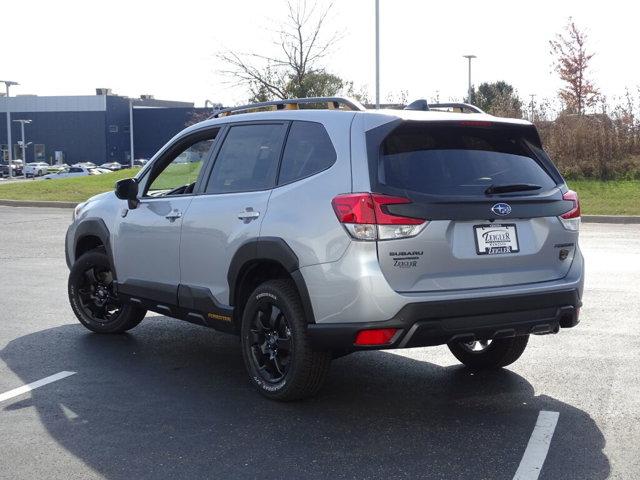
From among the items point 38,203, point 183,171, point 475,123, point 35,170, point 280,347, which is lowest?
point 38,203

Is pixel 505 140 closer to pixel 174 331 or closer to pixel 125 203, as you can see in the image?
→ pixel 125 203

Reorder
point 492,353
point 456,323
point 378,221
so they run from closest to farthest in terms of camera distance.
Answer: point 378,221, point 456,323, point 492,353

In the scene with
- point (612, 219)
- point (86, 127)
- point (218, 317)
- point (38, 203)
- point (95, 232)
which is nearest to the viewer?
point (218, 317)

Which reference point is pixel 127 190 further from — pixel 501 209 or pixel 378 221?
pixel 501 209

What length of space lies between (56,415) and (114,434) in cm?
58

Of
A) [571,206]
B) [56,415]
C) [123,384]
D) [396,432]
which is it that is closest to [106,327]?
[123,384]

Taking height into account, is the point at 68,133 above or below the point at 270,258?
above

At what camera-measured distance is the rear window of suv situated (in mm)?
5230

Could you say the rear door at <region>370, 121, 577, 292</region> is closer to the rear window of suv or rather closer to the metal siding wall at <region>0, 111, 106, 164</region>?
the rear window of suv

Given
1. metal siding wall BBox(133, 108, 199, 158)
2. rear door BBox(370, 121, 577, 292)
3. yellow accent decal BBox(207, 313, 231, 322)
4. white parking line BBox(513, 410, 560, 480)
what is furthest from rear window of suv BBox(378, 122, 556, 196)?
metal siding wall BBox(133, 108, 199, 158)

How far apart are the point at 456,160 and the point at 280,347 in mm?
1555

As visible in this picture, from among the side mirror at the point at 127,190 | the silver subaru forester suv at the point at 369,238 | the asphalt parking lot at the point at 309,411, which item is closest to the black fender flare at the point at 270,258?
the silver subaru forester suv at the point at 369,238

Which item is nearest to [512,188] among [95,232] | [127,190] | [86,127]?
[127,190]

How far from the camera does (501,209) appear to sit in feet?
17.3
